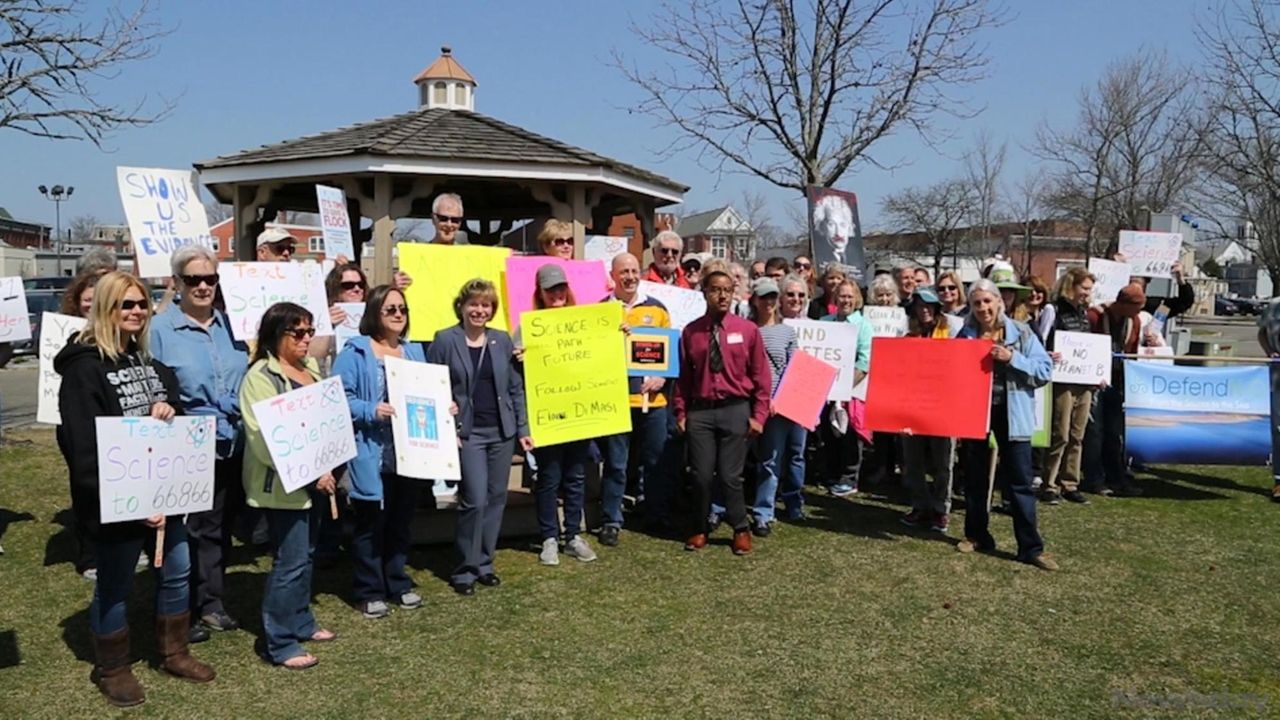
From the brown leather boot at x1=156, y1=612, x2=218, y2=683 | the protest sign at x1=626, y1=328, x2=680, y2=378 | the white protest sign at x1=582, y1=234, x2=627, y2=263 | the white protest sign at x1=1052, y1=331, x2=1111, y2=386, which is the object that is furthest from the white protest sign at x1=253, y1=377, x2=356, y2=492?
the white protest sign at x1=582, y1=234, x2=627, y2=263

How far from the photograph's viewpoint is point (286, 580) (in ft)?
15.2

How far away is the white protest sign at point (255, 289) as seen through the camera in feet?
18.5

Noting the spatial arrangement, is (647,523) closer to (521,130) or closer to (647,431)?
(647,431)

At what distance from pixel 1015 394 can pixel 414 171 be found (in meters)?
5.55

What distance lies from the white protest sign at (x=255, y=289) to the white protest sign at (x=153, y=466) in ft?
4.85

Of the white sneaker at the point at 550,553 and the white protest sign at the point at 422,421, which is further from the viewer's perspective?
the white sneaker at the point at 550,553

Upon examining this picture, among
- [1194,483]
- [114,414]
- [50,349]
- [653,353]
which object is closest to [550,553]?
[653,353]

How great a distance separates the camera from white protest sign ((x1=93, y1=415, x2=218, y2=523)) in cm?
386

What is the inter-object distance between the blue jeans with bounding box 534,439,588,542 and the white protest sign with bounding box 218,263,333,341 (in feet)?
5.83

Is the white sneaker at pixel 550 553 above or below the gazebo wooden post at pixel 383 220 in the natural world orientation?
below

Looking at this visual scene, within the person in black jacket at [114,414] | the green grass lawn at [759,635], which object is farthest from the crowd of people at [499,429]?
the green grass lawn at [759,635]

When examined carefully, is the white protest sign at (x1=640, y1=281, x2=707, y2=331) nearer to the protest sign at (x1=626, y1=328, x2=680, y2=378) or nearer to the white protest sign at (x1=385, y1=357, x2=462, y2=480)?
the protest sign at (x1=626, y1=328, x2=680, y2=378)

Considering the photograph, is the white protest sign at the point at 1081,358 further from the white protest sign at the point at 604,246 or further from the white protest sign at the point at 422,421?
the white protest sign at the point at 422,421

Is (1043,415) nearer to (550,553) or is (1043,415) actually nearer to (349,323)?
(550,553)
